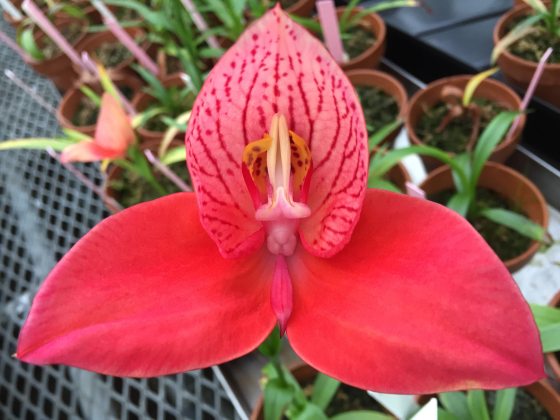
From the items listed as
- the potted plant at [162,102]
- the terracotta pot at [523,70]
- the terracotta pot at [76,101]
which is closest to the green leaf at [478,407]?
the terracotta pot at [523,70]

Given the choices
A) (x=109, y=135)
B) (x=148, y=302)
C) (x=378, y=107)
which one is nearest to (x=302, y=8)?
(x=378, y=107)

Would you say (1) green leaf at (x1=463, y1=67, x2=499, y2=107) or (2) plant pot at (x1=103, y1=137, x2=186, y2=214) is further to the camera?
(2) plant pot at (x1=103, y1=137, x2=186, y2=214)

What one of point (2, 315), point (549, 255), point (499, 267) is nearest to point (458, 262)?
point (499, 267)

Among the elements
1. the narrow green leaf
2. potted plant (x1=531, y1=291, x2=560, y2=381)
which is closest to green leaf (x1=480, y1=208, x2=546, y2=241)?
potted plant (x1=531, y1=291, x2=560, y2=381)

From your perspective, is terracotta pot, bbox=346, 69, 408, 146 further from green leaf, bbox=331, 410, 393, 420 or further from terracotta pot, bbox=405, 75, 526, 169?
green leaf, bbox=331, 410, 393, 420

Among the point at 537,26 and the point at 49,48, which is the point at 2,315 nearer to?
the point at 49,48

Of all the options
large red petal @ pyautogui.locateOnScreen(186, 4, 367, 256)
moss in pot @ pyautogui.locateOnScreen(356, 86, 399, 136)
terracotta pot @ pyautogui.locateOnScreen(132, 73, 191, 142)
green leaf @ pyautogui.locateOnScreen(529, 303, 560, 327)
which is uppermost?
large red petal @ pyautogui.locateOnScreen(186, 4, 367, 256)
